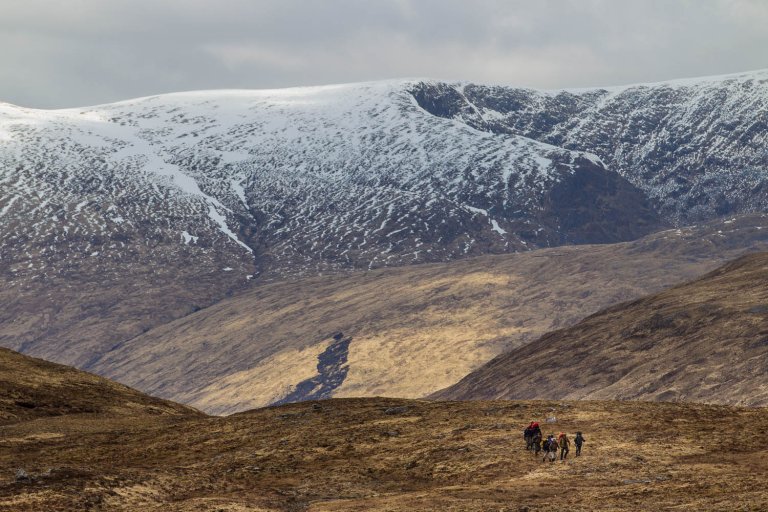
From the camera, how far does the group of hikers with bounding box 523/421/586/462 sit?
60.0 m

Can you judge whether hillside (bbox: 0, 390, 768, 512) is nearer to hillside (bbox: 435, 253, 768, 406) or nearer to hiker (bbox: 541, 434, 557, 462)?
hiker (bbox: 541, 434, 557, 462)

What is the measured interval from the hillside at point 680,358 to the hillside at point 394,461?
7412 cm

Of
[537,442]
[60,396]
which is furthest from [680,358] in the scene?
[537,442]

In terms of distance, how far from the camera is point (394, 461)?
63312mm

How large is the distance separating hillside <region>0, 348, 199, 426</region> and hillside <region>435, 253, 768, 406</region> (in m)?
73.8

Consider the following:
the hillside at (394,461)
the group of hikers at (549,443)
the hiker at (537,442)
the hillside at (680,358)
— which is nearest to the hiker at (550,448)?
the group of hikers at (549,443)

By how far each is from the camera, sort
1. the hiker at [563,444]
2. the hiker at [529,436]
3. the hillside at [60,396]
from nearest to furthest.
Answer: the hiker at [563,444] → the hiker at [529,436] → the hillside at [60,396]

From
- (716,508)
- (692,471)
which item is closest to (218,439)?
(692,471)

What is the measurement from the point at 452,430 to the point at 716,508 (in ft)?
75.6

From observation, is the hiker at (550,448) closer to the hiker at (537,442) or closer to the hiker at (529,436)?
the hiker at (537,442)

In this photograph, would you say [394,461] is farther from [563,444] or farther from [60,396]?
[60,396]

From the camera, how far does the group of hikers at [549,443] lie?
5997 cm

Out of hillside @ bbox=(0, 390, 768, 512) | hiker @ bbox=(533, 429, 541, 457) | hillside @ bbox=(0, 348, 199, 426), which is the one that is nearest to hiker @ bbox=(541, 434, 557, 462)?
hillside @ bbox=(0, 390, 768, 512)

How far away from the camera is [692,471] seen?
55.8 m
